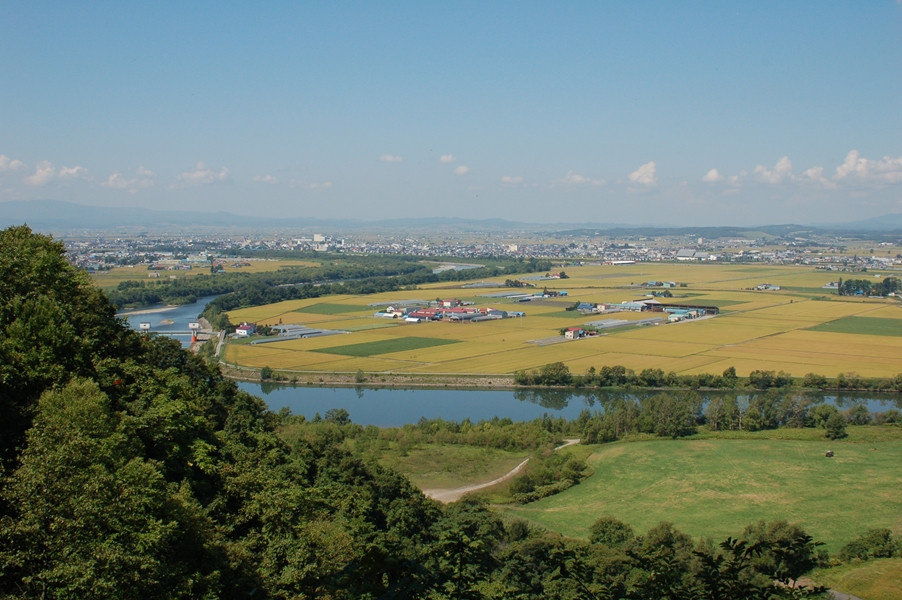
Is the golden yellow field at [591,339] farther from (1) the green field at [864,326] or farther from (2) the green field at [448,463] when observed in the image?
(2) the green field at [448,463]

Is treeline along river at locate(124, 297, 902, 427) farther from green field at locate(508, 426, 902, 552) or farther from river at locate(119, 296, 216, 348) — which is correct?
river at locate(119, 296, 216, 348)

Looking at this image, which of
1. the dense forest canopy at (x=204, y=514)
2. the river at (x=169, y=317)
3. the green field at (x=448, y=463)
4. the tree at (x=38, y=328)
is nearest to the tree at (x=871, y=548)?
the dense forest canopy at (x=204, y=514)

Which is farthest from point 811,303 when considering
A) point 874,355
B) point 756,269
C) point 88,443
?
point 88,443

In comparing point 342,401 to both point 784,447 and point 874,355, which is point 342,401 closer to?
point 784,447

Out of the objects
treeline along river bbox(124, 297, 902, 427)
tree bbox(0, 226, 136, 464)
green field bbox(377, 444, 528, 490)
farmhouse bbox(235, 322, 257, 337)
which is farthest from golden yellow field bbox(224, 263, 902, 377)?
tree bbox(0, 226, 136, 464)

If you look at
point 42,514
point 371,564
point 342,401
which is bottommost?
point 342,401
